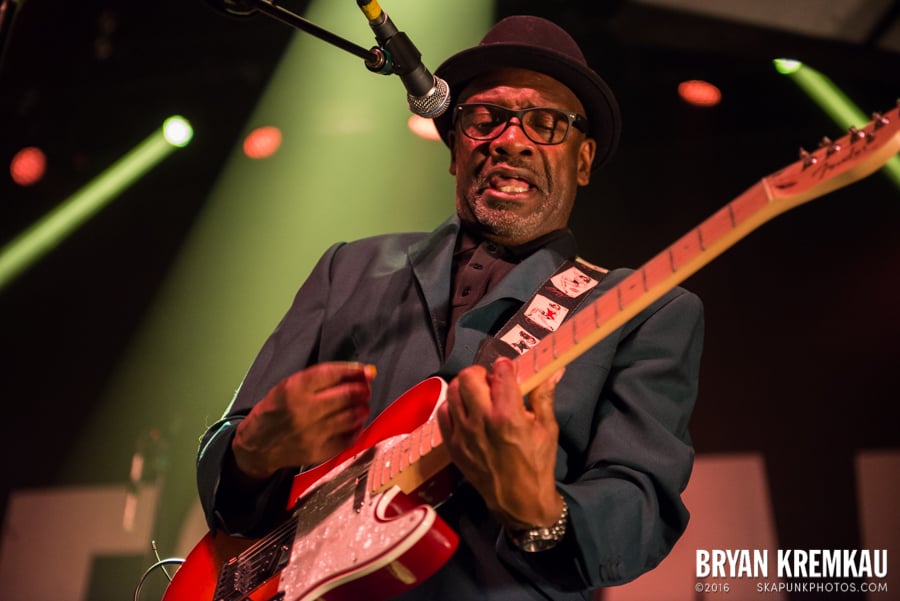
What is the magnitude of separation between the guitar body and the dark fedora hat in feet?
3.91

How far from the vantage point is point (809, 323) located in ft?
12.1

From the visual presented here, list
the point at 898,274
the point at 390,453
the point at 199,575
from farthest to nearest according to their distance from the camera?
the point at 898,274 → the point at 199,575 → the point at 390,453

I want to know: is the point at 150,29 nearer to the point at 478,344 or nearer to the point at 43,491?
the point at 43,491

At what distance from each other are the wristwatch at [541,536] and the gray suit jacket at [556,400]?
0.7 inches

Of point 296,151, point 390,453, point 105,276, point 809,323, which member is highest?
point 296,151

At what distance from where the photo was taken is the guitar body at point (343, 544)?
4.77 feet

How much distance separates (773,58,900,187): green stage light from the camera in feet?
12.9

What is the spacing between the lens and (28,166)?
4.76m

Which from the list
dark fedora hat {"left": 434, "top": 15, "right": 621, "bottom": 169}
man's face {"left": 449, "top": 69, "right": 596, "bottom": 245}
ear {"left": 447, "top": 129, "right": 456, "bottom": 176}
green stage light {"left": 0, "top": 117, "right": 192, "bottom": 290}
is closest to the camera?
man's face {"left": 449, "top": 69, "right": 596, "bottom": 245}

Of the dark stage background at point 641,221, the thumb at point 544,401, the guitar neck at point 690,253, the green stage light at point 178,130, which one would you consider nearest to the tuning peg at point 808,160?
the guitar neck at point 690,253

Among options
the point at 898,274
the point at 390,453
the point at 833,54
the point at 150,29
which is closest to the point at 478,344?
the point at 390,453

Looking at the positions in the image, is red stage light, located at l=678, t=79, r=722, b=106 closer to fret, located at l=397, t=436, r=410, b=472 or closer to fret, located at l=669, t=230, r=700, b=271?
fret, located at l=669, t=230, r=700, b=271

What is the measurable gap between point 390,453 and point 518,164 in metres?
1.04

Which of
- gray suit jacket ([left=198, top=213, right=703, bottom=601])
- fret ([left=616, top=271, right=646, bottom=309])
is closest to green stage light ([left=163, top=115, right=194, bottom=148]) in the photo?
gray suit jacket ([left=198, top=213, right=703, bottom=601])
